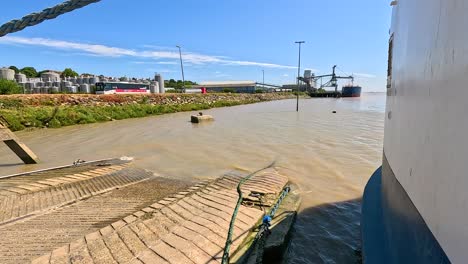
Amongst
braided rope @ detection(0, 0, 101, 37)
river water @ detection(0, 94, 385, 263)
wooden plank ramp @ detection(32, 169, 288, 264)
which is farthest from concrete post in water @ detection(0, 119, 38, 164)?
braided rope @ detection(0, 0, 101, 37)

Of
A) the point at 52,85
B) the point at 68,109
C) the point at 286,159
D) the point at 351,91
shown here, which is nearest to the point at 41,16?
the point at 286,159

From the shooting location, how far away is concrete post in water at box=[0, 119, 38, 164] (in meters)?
9.42

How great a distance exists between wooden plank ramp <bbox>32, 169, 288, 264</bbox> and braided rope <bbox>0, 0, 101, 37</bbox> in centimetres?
300

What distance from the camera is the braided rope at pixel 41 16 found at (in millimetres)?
1683

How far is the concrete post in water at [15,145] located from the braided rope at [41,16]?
958 centimetres

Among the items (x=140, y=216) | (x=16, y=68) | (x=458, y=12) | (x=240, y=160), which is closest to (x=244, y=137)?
(x=240, y=160)

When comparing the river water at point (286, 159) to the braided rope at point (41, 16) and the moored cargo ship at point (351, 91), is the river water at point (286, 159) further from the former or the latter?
the moored cargo ship at point (351, 91)

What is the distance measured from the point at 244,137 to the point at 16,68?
3900 inches

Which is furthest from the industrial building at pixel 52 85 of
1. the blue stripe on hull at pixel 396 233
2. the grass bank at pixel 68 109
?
the blue stripe on hull at pixel 396 233

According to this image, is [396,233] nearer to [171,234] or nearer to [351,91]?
[171,234]

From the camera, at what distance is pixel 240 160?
12.2 meters

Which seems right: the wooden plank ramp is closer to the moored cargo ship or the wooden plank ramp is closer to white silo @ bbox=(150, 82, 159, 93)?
white silo @ bbox=(150, 82, 159, 93)

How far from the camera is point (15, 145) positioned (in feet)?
34.1

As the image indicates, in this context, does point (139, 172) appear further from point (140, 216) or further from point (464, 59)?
point (464, 59)
